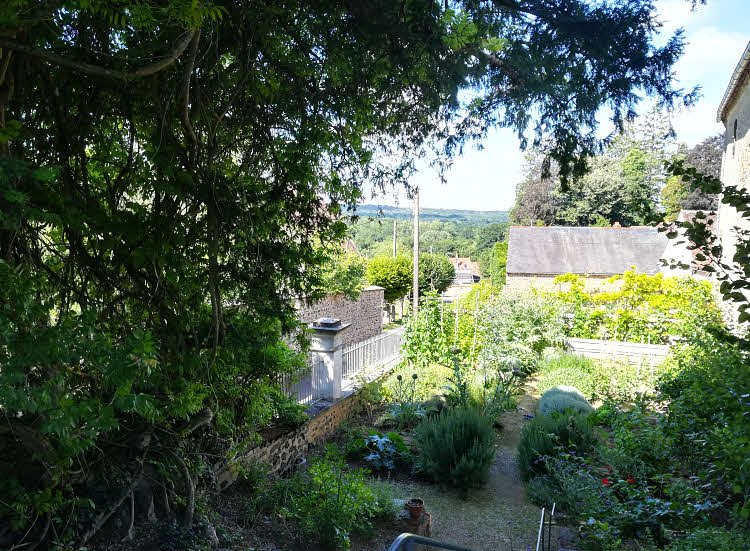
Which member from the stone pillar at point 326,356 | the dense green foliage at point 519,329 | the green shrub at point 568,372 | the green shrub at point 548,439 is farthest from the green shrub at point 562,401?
the stone pillar at point 326,356

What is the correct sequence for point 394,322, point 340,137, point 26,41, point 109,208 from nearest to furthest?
point 26,41 < point 109,208 < point 340,137 < point 394,322

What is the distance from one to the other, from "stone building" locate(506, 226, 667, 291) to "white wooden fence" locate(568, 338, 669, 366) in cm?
1038

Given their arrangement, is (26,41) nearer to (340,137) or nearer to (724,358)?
(340,137)

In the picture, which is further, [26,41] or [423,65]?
[423,65]

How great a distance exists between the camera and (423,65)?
368 cm

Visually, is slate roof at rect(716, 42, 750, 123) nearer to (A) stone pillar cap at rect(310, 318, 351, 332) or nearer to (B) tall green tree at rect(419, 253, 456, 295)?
(A) stone pillar cap at rect(310, 318, 351, 332)

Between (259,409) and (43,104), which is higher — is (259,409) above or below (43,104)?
below

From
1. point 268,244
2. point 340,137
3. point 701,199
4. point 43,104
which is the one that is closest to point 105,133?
point 43,104

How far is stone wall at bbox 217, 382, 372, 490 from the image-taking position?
15.5ft

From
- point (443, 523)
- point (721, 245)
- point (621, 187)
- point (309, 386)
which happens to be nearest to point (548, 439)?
point (443, 523)

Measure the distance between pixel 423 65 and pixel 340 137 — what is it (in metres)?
0.85

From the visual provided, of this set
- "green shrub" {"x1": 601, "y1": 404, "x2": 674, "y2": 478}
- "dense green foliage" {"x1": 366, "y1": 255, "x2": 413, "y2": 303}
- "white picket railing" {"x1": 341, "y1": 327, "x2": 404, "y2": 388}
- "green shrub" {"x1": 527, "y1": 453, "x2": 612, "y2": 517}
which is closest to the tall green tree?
"dense green foliage" {"x1": 366, "y1": 255, "x2": 413, "y2": 303}

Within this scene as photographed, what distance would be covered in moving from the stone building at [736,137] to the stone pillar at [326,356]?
19.8 ft

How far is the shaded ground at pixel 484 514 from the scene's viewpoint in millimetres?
4359
